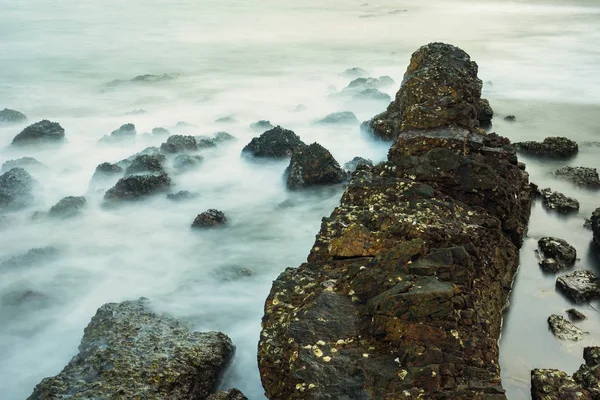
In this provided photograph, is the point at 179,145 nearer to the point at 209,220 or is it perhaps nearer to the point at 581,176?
the point at 209,220

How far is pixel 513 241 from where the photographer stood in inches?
276

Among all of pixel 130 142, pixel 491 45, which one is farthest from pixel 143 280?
pixel 491 45

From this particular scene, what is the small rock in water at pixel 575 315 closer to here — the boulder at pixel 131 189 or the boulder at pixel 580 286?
the boulder at pixel 580 286

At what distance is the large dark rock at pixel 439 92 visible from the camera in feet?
24.9

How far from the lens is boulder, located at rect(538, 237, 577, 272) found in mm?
7082

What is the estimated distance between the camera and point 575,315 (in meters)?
6.16

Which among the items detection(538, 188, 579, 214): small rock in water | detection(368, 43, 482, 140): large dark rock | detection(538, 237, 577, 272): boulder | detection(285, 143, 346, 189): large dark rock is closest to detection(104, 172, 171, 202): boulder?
detection(285, 143, 346, 189): large dark rock

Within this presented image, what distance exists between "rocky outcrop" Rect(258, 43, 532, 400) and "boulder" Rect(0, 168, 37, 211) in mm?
6840

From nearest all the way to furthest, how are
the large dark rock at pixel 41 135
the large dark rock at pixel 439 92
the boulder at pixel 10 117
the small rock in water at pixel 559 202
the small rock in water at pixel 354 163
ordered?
the large dark rock at pixel 439 92 → the small rock in water at pixel 559 202 → the small rock in water at pixel 354 163 → the large dark rock at pixel 41 135 → the boulder at pixel 10 117

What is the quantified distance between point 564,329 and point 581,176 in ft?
16.9

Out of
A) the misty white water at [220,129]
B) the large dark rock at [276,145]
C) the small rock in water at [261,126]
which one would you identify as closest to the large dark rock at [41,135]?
the misty white water at [220,129]

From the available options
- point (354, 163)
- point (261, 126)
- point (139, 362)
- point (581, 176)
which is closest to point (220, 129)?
point (261, 126)

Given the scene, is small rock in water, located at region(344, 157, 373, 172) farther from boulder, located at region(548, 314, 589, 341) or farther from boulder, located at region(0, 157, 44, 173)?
boulder, located at region(0, 157, 44, 173)

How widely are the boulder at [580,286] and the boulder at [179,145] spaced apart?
8.58 meters
